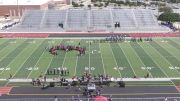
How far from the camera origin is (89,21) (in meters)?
72.3

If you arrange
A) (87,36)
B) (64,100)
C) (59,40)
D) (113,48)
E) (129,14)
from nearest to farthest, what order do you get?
(64,100) < (113,48) < (59,40) < (87,36) < (129,14)

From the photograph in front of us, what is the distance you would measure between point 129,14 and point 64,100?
5285cm

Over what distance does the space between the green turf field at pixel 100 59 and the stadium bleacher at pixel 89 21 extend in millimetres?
16875

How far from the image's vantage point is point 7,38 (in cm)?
5459

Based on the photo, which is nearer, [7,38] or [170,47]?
[170,47]

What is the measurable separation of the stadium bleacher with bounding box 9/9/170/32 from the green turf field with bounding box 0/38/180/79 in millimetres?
16875

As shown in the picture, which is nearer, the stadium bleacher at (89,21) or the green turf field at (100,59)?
the green turf field at (100,59)

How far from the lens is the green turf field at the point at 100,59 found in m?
33.2

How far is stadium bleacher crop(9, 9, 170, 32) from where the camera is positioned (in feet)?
221

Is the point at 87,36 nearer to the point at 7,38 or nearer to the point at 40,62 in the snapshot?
the point at 7,38

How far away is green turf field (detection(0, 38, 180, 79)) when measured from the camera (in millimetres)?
33219

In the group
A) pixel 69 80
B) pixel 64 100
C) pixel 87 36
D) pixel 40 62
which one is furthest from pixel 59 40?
pixel 64 100

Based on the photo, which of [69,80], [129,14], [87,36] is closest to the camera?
[69,80]

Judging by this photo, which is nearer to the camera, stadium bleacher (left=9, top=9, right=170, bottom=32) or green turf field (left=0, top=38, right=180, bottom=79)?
green turf field (left=0, top=38, right=180, bottom=79)
